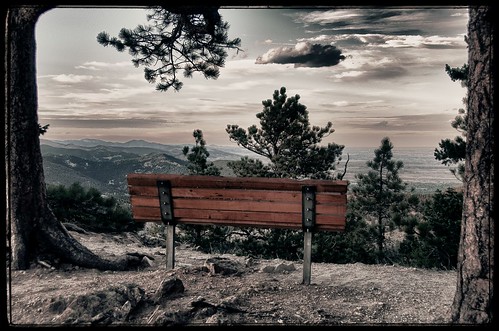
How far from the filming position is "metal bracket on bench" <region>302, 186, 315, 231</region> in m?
4.76

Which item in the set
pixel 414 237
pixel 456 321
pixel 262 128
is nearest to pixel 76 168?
pixel 262 128

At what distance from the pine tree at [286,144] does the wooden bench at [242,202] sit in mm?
6574

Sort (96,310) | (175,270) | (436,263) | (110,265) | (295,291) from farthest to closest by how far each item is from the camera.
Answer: (436,263), (110,265), (175,270), (295,291), (96,310)

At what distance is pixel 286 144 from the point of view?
11727 millimetres

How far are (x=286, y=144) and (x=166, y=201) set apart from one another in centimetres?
694

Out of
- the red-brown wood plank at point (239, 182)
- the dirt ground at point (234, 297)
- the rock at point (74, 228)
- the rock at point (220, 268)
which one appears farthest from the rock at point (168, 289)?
the rock at point (74, 228)

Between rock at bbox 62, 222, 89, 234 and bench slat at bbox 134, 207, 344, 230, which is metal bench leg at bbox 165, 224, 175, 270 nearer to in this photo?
bench slat at bbox 134, 207, 344, 230

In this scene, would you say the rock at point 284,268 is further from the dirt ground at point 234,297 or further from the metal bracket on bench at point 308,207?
the metal bracket on bench at point 308,207

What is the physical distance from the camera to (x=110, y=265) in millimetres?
5719

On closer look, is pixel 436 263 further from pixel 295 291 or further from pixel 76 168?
pixel 76 168

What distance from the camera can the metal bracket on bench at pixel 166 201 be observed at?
A: 509 cm

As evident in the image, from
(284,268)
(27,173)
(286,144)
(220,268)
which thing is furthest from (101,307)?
(286,144)

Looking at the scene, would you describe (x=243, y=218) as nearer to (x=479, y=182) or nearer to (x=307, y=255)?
(x=307, y=255)

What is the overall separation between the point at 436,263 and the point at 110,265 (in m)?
5.76
